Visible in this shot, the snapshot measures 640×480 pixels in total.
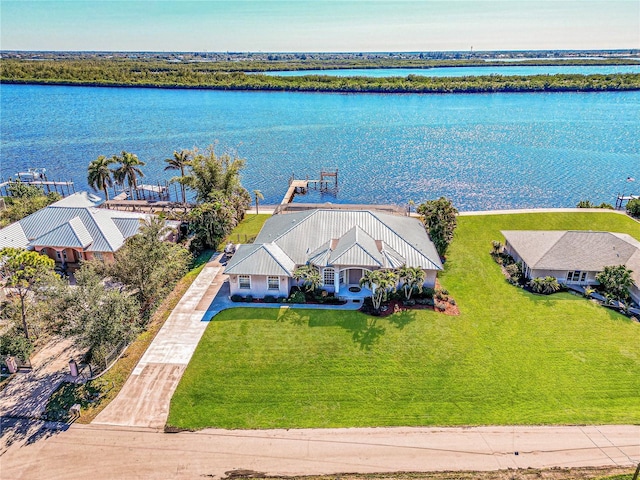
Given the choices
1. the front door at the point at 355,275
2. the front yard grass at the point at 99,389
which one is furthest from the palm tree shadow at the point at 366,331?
the front yard grass at the point at 99,389

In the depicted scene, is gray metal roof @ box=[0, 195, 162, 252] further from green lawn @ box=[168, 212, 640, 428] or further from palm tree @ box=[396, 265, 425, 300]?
palm tree @ box=[396, 265, 425, 300]

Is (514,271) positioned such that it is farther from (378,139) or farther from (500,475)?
(378,139)

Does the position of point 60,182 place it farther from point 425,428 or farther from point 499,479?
point 499,479

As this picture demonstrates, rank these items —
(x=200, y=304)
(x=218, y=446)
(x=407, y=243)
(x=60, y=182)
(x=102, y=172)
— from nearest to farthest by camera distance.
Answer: (x=218, y=446) < (x=200, y=304) < (x=407, y=243) < (x=102, y=172) < (x=60, y=182)

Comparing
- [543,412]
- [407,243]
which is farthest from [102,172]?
[543,412]

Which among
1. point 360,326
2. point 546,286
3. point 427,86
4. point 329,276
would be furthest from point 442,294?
point 427,86
